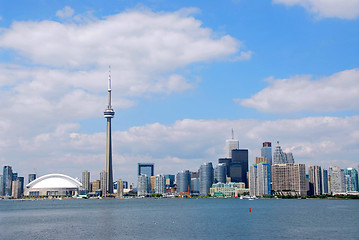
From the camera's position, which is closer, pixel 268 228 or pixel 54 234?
pixel 54 234

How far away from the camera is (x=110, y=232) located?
83.4 meters

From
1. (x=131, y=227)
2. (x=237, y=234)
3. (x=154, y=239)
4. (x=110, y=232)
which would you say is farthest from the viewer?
(x=131, y=227)

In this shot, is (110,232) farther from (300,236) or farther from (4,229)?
(300,236)

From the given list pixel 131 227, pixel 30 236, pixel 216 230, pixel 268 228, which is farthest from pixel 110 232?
pixel 268 228

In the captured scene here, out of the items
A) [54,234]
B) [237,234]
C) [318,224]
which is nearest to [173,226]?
[237,234]

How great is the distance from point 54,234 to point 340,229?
56440mm

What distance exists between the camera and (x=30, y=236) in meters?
78.1

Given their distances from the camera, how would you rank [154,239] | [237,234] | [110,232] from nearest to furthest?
[154,239], [237,234], [110,232]

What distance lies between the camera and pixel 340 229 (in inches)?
3359

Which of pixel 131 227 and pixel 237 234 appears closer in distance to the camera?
pixel 237 234

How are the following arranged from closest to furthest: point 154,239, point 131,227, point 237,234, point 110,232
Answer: point 154,239, point 237,234, point 110,232, point 131,227

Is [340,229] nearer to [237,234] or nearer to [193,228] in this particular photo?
[237,234]

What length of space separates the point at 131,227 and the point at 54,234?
57.1 feet

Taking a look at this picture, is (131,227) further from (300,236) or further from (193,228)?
(300,236)
